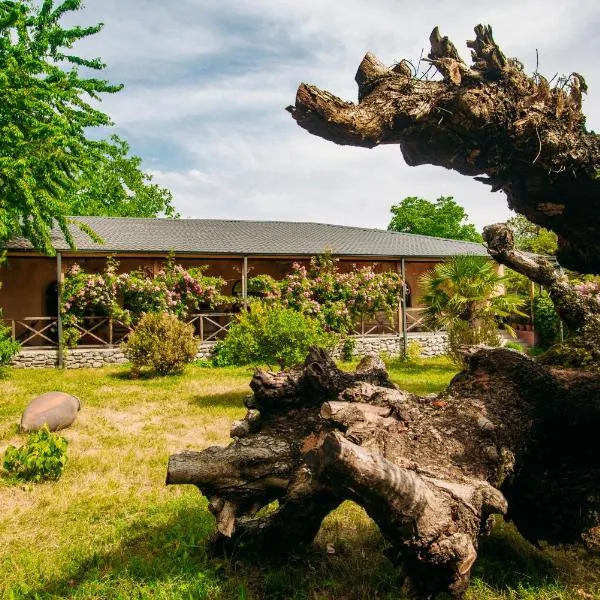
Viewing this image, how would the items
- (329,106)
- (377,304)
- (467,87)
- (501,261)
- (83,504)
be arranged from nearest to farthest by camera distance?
(329,106)
(467,87)
(501,261)
(83,504)
(377,304)

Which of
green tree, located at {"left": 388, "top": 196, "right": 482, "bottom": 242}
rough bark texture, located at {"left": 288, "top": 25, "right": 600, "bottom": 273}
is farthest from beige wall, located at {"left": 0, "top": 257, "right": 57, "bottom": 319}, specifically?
green tree, located at {"left": 388, "top": 196, "right": 482, "bottom": 242}

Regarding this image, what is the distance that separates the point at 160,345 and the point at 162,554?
34.5 ft

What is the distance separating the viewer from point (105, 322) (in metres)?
18.3

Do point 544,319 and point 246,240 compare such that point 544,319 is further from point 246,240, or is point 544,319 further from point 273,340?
point 273,340

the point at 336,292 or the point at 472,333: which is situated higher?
the point at 336,292

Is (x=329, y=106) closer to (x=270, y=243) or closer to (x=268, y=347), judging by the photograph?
(x=268, y=347)

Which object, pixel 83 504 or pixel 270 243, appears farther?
pixel 270 243

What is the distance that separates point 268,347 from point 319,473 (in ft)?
28.7

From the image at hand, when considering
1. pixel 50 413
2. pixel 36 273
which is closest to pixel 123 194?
pixel 36 273

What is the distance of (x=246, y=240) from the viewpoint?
2109 centimetres

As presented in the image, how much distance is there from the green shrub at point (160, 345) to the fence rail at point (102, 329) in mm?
2218

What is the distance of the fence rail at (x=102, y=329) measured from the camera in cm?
1727

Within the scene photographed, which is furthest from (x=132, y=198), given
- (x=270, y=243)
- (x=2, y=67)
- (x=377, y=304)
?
(x=2, y=67)

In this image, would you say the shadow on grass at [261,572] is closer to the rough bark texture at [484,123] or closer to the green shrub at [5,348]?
the rough bark texture at [484,123]
